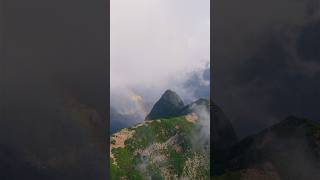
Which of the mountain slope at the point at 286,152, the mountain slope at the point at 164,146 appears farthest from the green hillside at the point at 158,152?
the mountain slope at the point at 286,152

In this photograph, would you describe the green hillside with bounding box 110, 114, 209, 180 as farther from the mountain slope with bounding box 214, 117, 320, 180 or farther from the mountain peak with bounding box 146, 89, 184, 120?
the mountain slope with bounding box 214, 117, 320, 180

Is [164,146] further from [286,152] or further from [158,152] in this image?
[286,152]

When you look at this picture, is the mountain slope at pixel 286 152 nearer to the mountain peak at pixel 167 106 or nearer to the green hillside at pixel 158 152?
the green hillside at pixel 158 152

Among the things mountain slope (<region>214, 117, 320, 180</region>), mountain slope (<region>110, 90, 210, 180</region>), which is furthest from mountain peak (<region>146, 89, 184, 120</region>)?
mountain slope (<region>214, 117, 320, 180</region>)

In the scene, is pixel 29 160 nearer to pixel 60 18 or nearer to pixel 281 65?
pixel 60 18

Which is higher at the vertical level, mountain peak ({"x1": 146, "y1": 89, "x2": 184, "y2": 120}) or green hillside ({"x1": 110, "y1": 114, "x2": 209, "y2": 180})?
mountain peak ({"x1": 146, "y1": 89, "x2": 184, "y2": 120})

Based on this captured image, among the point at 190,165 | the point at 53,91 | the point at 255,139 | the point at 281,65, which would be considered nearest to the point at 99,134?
the point at 53,91

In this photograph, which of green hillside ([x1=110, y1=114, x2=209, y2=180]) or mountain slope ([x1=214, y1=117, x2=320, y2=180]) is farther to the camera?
green hillside ([x1=110, y1=114, x2=209, y2=180])

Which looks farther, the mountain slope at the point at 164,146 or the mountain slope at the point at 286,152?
the mountain slope at the point at 164,146
